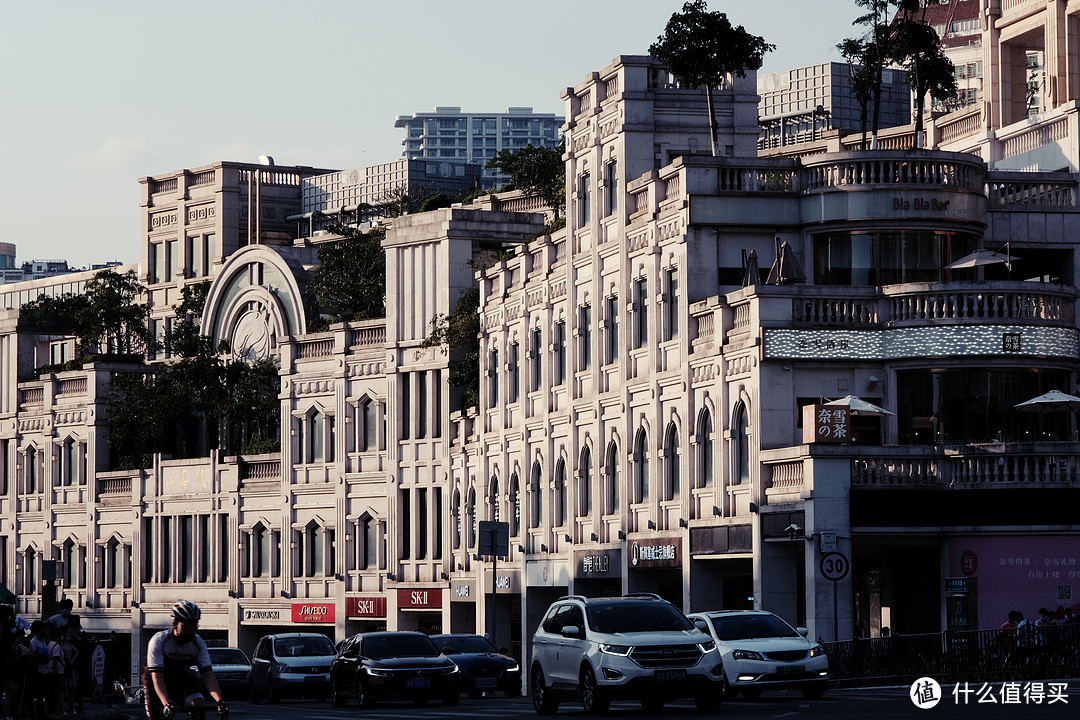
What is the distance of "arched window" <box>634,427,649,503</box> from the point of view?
181 feet

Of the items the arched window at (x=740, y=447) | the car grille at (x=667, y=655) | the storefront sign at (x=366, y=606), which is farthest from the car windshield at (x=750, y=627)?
the storefront sign at (x=366, y=606)

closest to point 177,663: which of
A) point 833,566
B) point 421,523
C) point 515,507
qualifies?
point 833,566

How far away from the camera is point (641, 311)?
2181 inches

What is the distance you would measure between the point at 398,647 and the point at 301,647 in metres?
9.75

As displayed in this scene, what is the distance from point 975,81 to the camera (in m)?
126

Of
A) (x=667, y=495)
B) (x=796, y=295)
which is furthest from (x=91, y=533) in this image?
(x=796, y=295)

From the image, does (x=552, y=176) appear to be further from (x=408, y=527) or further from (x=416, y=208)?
(x=416, y=208)

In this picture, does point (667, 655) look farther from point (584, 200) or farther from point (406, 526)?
point (406, 526)

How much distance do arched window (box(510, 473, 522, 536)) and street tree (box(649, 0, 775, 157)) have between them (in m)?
13.9

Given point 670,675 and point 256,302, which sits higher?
point 256,302

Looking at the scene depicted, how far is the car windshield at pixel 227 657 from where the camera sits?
2172 inches

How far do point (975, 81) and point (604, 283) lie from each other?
73718 mm

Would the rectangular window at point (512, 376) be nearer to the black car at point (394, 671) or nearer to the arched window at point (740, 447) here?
the arched window at point (740, 447)

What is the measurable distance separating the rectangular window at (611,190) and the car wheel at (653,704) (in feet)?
89.1
